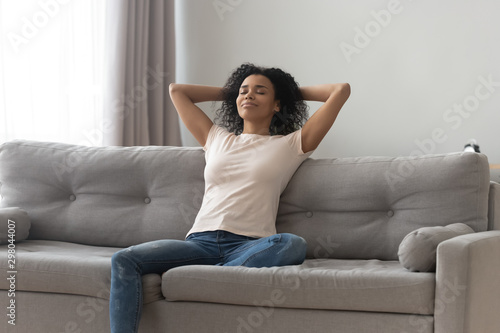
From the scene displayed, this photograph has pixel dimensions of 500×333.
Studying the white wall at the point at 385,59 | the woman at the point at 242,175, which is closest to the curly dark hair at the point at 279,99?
the woman at the point at 242,175

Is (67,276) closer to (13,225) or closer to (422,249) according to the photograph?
(13,225)

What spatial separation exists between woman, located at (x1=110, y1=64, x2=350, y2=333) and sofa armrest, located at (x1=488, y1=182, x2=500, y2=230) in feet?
2.01

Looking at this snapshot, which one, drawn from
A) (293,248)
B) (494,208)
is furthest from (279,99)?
(494,208)

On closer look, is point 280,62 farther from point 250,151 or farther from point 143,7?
point 250,151

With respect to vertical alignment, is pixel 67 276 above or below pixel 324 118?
below

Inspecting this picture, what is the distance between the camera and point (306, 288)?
1.68m

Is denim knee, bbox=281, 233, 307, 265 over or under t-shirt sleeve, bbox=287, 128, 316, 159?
under

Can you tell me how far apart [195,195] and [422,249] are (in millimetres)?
996

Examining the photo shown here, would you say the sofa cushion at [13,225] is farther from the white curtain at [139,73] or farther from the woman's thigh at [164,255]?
the white curtain at [139,73]

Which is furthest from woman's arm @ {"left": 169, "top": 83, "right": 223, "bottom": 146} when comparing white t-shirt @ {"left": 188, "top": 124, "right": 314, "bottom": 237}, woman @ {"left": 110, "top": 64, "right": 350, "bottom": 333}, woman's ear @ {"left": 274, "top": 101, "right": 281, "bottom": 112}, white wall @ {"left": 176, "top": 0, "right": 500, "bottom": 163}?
white wall @ {"left": 176, "top": 0, "right": 500, "bottom": 163}

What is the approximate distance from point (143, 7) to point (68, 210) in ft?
6.01

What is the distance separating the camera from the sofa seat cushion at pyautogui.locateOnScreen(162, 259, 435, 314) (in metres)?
1.61

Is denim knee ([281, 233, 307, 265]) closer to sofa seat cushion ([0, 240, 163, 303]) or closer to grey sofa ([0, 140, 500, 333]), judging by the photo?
grey sofa ([0, 140, 500, 333])

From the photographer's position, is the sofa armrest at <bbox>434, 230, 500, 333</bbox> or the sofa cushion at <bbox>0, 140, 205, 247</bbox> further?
the sofa cushion at <bbox>0, 140, 205, 247</bbox>
